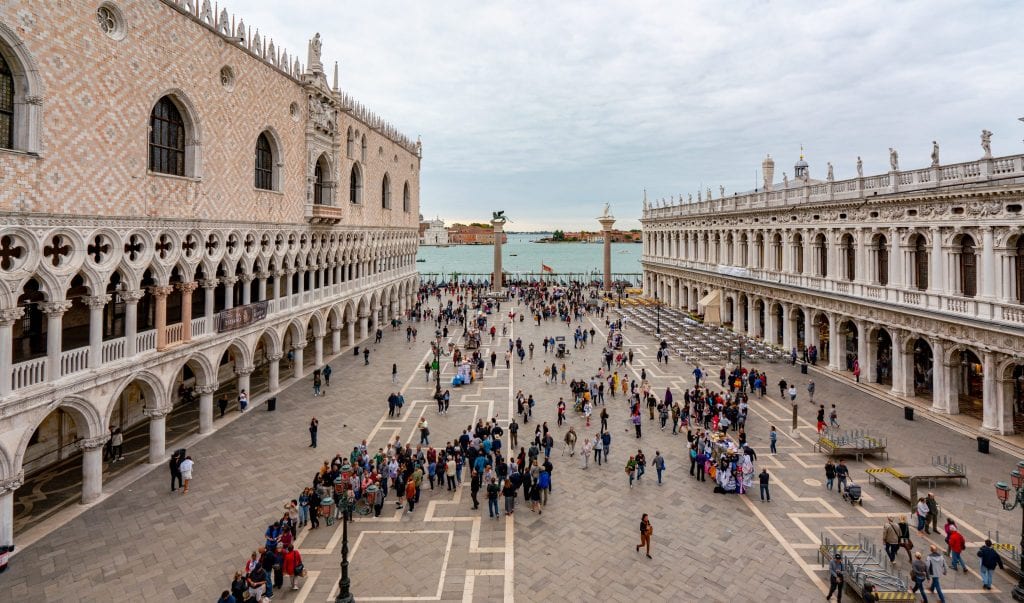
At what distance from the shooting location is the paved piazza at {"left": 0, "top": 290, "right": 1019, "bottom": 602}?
36.2 feet

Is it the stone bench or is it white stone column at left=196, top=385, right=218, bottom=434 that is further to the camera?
white stone column at left=196, top=385, right=218, bottom=434

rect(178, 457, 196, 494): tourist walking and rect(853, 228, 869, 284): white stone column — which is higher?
rect(853, 228, 869, 284): white stone column

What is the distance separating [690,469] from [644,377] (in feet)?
Result: 33.0

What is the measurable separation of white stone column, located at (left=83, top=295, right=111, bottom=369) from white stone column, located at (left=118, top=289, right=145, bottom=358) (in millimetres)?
826

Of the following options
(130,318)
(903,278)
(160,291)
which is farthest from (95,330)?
(903,278)

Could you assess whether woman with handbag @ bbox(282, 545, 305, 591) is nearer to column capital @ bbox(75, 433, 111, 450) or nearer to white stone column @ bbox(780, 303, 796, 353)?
column capital @ bbox(75, 433, 111, 450)

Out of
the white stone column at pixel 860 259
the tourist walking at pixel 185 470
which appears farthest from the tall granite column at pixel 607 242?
the tourist walking at pixel 185 470

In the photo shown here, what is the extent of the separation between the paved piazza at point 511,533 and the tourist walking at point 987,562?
0.60ft

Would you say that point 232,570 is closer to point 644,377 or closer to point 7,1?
point 7,1

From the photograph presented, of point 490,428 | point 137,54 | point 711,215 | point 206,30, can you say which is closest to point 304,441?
point 490,428

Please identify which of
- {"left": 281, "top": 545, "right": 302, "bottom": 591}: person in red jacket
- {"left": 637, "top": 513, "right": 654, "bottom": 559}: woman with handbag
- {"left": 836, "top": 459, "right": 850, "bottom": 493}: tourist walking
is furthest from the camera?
{"left": 836, "top": 459, "right": 850, "bottom": 493}: tourist walking

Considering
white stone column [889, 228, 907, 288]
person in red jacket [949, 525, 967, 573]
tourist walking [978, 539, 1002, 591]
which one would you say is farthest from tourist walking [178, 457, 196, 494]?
white stone column [889, 228, 907, 288]

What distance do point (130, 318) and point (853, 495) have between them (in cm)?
2110

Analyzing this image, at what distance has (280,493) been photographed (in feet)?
49.7
